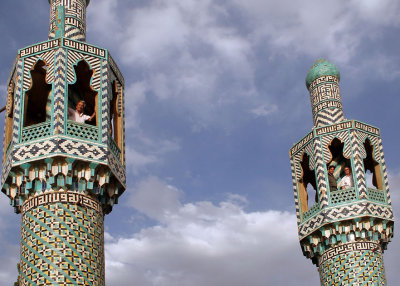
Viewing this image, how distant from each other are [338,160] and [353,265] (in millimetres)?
2637

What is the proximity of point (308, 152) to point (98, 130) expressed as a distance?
16.9ft

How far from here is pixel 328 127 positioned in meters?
14.2

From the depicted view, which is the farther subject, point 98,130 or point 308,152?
point 308,152

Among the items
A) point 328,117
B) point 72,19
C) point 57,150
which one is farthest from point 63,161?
point 328,117

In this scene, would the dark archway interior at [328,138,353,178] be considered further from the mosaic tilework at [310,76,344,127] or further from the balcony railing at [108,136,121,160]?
the balcony railing at [108,136,121,160]

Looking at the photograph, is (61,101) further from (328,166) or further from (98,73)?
(328,166)

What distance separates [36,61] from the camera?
11.0 m

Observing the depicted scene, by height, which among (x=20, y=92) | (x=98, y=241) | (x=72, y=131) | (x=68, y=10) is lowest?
(x=98, y=241)

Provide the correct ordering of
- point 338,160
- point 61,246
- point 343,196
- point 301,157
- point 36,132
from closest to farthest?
point 61,246, point 36,132, point 343,196, point 301,157, point 338,160

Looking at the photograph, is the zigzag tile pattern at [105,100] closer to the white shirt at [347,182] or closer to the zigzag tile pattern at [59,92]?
the zigzag tile pattern at [59,92]

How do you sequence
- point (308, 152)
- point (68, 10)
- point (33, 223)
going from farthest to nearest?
point (308, 152) → point (68, 10) → point (33, 223)

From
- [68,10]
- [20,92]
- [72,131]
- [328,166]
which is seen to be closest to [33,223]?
[72,131]

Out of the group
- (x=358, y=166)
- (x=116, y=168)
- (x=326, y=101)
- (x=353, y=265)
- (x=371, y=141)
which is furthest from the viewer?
(x=326, y=101)

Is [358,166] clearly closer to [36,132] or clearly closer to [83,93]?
[83,93]
